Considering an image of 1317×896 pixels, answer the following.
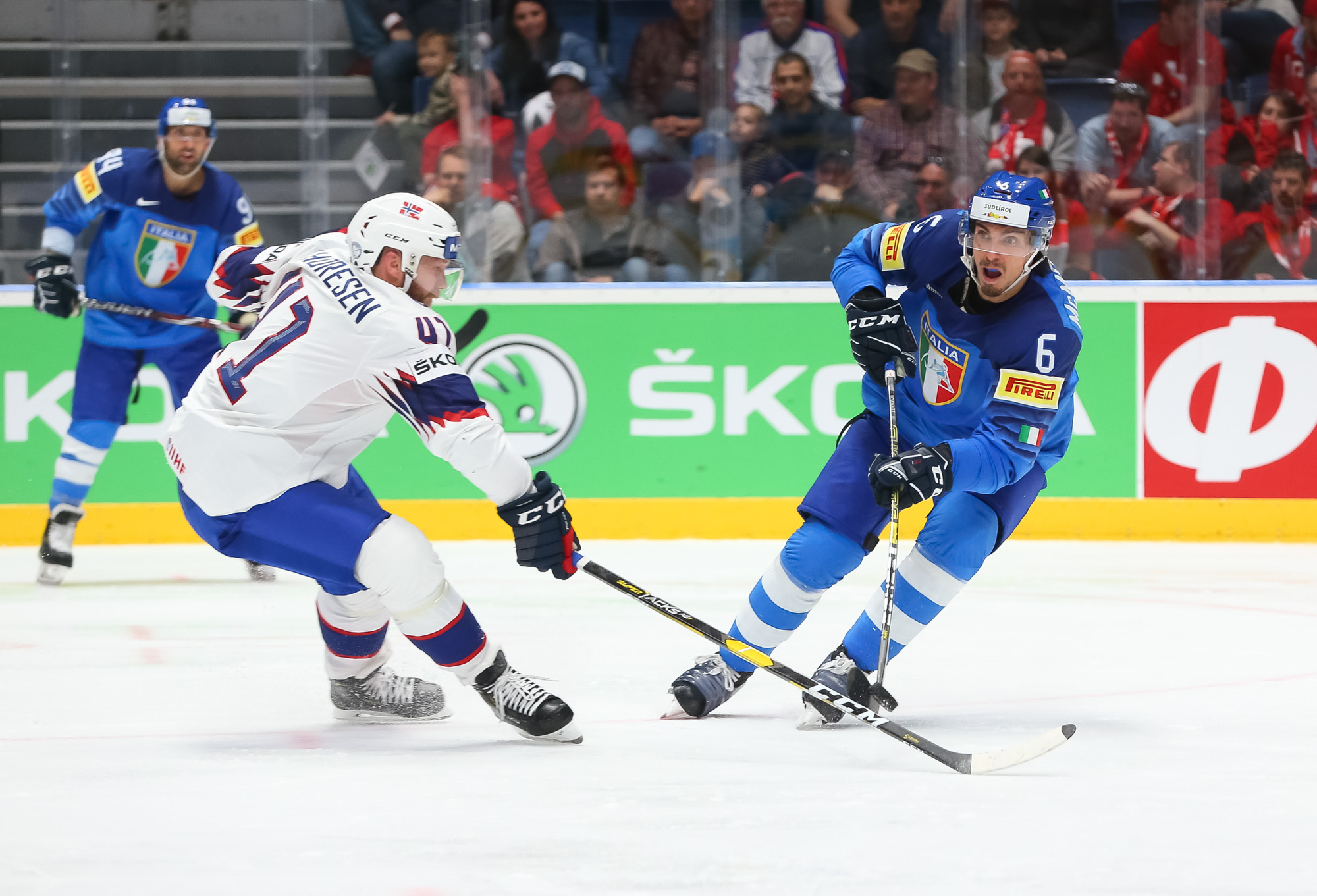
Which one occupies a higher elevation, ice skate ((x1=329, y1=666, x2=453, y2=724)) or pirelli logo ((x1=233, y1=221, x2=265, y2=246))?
pirelli logo ((x1=233, y1=221, x2=265, y2=246))

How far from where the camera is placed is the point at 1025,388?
288 cm

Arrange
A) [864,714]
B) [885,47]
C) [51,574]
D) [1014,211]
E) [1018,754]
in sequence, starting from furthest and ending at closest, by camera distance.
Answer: [885,47] < [51,574] < [1014,211] < [864,714] < [1018,754]

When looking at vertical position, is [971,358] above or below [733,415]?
above

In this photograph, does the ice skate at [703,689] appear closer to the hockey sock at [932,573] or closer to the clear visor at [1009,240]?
the hockey sock at [932,573]

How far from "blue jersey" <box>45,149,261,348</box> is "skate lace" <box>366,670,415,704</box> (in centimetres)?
252

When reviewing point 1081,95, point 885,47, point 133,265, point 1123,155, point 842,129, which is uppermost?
point 885,47

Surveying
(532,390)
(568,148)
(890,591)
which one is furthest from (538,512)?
(568,148)

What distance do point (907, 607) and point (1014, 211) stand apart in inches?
32.5

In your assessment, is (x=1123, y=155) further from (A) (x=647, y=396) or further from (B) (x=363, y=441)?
(B) (x=363, y=441)

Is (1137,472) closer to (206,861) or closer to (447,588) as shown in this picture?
(447,588)

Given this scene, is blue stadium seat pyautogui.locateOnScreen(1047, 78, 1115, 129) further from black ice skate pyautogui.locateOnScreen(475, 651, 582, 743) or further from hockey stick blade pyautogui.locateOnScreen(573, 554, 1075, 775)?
black ice skate pyautogui.locateOnScreen(475, 651, 582, 743)

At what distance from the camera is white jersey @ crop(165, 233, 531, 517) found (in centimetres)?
258

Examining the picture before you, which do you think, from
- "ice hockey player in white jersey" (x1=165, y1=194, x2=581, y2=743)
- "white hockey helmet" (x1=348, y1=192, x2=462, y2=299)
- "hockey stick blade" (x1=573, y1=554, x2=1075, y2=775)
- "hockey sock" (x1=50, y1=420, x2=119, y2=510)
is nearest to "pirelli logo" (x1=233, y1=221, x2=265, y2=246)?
"hockey sock" (x1=50, y1=420, x2=119, y2=510)

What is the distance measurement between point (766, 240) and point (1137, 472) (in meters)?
1.77
